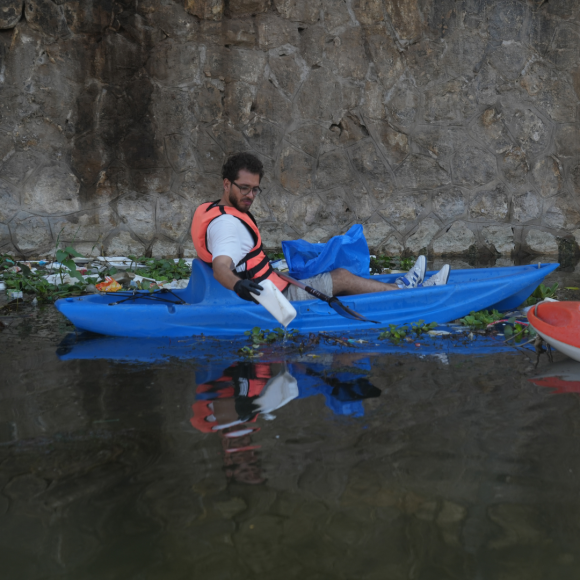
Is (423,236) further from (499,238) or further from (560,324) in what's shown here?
(560,324)

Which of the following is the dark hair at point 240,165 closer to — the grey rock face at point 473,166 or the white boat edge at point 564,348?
the white boat edge at point 564,348

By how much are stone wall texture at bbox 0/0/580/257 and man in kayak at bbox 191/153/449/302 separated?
3.01 meters

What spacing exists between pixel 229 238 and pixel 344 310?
797mm

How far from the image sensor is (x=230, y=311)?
3.75 metres

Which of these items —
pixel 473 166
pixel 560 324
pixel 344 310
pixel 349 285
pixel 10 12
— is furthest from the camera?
pixel 473 166

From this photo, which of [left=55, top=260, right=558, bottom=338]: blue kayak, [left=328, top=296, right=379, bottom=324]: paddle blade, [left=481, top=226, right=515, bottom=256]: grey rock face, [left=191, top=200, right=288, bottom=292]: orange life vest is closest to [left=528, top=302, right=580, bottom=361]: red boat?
[left=55, top=260, right=558, bottom=338]: blue kayak

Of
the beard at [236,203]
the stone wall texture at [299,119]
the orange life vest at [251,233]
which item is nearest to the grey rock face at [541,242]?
the stone wall texture at [299,119]

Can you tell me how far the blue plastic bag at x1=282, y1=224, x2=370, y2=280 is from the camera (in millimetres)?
4039

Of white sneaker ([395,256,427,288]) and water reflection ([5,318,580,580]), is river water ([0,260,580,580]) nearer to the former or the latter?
water reflection ([5,318,580,580])

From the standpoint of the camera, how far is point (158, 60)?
6.46m

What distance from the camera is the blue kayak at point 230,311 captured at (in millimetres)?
3758

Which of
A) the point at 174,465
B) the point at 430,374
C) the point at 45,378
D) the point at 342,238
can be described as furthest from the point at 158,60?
the point at 174,465

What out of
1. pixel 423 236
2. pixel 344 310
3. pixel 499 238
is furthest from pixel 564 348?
pixel 499 238

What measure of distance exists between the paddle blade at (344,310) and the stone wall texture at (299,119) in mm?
3235
